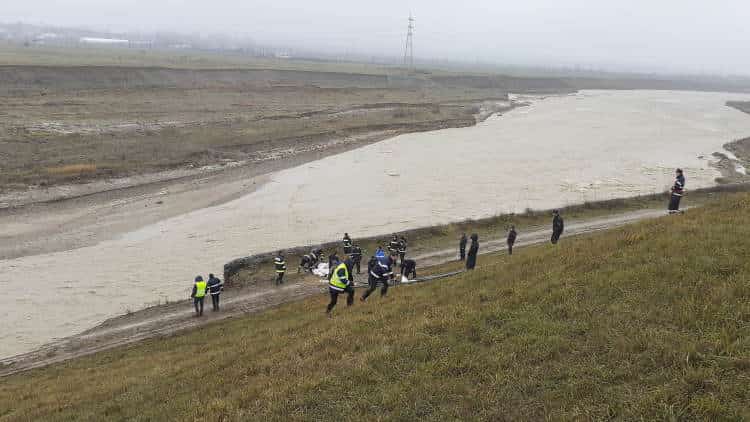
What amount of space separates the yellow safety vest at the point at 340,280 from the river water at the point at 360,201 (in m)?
10.1

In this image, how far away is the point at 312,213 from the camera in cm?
3181

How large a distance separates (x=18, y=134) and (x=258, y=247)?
31.5 metres

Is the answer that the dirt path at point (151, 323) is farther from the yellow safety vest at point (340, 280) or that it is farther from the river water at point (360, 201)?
the yellow safety vest at point (340, 280)

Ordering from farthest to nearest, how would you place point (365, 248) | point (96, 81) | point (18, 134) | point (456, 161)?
point (96, 81) → point (456, 161) → point (18, 134) → point (365, 248)

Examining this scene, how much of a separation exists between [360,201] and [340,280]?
869 inches

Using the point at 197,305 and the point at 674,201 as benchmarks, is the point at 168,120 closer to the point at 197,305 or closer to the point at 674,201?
the point at 197,305

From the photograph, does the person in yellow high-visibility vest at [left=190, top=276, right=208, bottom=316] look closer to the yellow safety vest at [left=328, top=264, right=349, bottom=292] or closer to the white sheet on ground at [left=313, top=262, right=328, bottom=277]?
the white sheet on ground at [left=313, top=262, right=328, bottom=277]

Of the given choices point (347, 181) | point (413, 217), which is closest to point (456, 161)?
point (347, 181)

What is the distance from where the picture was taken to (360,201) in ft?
114

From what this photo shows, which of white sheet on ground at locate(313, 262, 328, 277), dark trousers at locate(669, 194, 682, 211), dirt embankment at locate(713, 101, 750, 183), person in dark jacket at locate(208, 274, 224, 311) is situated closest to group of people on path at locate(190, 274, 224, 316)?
person in dark jacket at locate(208, 274, 224, 311)

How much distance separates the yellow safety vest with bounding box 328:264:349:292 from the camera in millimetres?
12703

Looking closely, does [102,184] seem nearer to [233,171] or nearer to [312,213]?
[233,171]

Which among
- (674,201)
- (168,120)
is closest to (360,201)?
(674,201)

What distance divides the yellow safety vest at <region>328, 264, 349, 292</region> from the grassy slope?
0.66 meters
